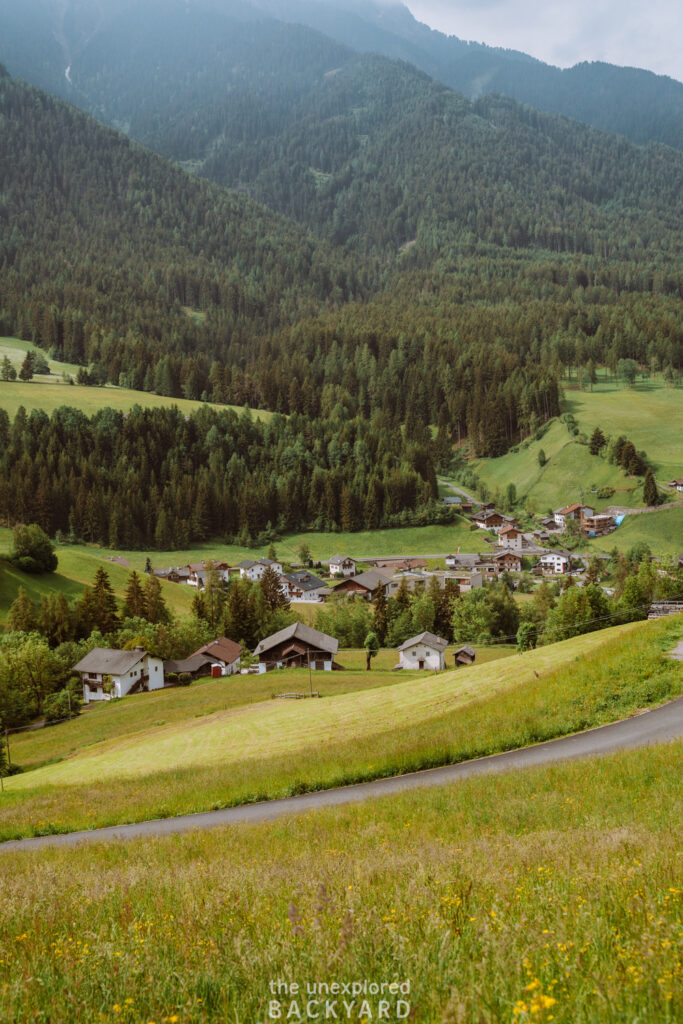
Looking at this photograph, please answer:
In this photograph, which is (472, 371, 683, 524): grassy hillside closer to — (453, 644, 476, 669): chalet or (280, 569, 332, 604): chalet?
(280, 569, 332, 604): chalet

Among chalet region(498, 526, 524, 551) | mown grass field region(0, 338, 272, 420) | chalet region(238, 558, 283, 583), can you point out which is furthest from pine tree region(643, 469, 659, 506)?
mown grass field region(0, 338, 272, 420)

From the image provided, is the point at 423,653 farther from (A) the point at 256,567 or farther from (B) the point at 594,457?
(B) the point at 594,457

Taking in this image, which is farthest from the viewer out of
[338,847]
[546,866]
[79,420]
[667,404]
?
[667,404]

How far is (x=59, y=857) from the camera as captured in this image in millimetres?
11727

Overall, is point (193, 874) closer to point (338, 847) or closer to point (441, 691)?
point (338, 847)

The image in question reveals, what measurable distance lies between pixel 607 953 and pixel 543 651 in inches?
1207

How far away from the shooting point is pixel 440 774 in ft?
56.3

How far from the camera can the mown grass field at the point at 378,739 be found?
1866 cm

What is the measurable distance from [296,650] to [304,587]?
40.5 m

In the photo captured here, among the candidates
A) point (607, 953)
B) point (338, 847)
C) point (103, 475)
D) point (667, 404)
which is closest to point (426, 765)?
point (338, 847)

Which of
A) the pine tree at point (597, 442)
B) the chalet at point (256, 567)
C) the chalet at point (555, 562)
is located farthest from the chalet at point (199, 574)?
the pine tree at point (597, 442)

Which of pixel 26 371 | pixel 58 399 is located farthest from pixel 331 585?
pixel 26 371

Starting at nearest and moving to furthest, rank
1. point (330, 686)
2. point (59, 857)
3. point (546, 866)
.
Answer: point (546, 866) < point (59, 857) < point (330, 686)

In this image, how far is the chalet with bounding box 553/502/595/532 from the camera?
436 feet
